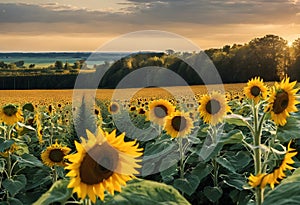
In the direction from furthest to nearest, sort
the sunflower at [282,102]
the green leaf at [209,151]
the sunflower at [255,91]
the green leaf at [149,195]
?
the sunflower at [255,91]
the green leaf at [209,151]
the sunflower at [282,102]
the green leaf at [149,195]

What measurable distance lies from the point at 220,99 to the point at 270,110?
207 centimetres

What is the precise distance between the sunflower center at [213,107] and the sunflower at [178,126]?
1.24 ft

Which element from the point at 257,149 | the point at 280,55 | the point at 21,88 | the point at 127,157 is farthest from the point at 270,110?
the point at 21,88

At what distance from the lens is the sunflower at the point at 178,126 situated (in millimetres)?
5387

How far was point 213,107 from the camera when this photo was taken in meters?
5.82

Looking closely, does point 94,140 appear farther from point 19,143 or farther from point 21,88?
point 21,88

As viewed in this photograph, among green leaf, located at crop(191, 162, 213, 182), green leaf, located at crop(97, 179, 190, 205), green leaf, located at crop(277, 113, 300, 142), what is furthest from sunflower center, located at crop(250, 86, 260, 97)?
green leaf, located at crop(97, 179, 190, 205)

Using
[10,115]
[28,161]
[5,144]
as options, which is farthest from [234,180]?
[10,115]

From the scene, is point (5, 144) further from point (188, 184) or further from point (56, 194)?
point (56, 194)

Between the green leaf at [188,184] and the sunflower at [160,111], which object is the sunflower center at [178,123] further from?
the sunflower at [160,111]

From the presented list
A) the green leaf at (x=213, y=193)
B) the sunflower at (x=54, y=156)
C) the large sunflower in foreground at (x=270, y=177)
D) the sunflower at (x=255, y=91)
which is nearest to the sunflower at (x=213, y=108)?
the sunflower at (x=255, y=91)

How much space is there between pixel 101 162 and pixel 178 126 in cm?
366

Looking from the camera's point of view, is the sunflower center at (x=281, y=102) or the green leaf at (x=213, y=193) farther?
the green leaf at (x=213, y=193)

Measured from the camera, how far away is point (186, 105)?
967 centimetres
